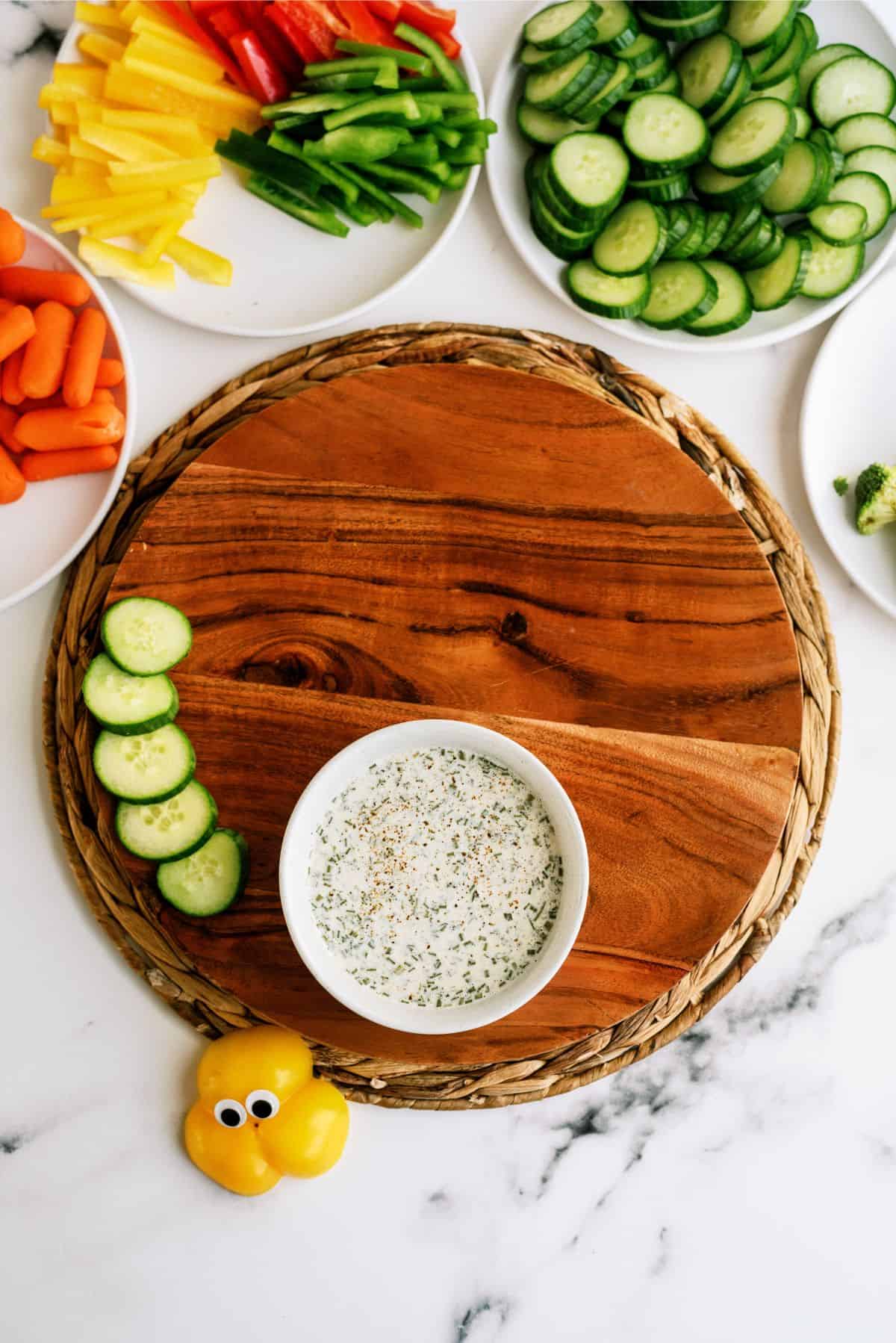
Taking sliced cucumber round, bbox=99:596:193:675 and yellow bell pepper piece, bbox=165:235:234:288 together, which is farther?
yellow bell pepper piece, bbox=165:235:234:288

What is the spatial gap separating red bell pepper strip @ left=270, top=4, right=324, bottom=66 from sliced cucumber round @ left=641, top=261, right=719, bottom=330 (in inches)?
29.0

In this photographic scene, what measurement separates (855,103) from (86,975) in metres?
2.18

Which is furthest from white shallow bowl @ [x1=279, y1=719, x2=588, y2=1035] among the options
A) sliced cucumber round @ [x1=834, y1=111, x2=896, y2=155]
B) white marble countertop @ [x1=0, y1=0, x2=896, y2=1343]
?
sliced cucumber round @ [x1=834, y1=111, x2=896, y2=155]

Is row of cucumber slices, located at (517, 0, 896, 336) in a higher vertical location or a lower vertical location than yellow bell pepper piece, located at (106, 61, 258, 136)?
higher

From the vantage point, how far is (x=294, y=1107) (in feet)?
5.90

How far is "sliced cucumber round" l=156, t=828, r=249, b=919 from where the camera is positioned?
1673mm

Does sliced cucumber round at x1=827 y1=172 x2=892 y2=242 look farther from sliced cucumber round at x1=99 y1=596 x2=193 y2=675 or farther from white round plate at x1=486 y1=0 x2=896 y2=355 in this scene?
sliced cucumber round at x1=99 y1=596 x2=193 y2=675

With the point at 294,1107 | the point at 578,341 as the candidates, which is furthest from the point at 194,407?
the point at 294,1107

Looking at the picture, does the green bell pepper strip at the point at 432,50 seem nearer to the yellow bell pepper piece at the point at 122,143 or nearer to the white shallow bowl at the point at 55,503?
the yellow bell pepper piece at the point at 122,143

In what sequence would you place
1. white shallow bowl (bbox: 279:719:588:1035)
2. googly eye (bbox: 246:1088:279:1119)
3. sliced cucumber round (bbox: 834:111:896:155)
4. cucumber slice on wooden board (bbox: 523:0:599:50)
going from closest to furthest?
white shallow bowl (bbox: 279:719:588:1035), googly eye (bbox: 246:1088:279:1119), cucumber slice on wooden board (bbox: 523:0:599:50), sliced cucumber round (bbox: 834:111:896:155)

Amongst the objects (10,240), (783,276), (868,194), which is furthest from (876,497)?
(10,240)

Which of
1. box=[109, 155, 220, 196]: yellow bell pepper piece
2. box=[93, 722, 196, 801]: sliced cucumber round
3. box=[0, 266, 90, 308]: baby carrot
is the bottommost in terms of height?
box=[93, 722, 196, 801]: sliced cucumber round

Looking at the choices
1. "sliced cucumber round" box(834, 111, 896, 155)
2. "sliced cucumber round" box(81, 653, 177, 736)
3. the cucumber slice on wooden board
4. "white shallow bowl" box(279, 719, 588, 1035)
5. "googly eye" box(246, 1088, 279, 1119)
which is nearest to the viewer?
"white shallow bowl" box(279, 719, 588, 1035)

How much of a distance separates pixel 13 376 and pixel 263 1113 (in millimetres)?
1373
